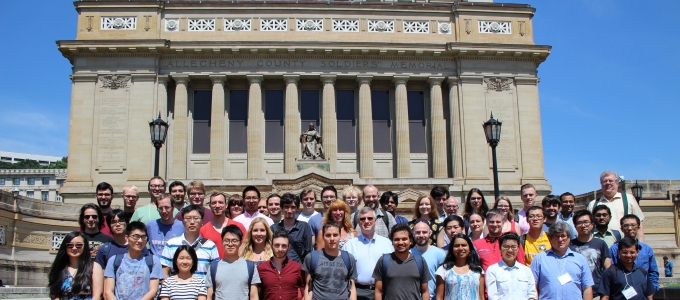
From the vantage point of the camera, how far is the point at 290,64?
38031mm

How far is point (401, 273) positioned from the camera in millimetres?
8539

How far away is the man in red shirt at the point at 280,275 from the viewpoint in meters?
8.66

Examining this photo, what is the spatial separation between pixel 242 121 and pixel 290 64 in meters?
4.52

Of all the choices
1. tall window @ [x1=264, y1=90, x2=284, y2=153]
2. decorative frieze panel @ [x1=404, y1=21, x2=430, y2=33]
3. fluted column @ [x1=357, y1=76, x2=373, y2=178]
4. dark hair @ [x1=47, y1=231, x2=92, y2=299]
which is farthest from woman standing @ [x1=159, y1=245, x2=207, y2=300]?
decorative frieze panel @ [x1=404, y1=21, x2=430, y2=33]

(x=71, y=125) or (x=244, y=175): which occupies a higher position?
(x=71, y=125)

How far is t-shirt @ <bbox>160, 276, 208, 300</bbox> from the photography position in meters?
8.49

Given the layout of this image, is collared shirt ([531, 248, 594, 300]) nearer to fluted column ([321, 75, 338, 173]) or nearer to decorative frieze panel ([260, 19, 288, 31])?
fluted column ([321, 75, 338, 173])

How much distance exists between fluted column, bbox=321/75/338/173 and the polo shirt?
2735cm

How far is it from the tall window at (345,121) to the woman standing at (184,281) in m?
29.7

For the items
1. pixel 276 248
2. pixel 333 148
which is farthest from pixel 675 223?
pixel 276 248

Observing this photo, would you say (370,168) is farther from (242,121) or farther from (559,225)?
(559,225)

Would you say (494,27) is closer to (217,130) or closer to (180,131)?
(217,130)

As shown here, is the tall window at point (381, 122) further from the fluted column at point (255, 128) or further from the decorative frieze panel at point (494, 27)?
the decorative frieze panel at point (494, 27)

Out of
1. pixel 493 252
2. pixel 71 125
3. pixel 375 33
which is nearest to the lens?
pixel 493 252
